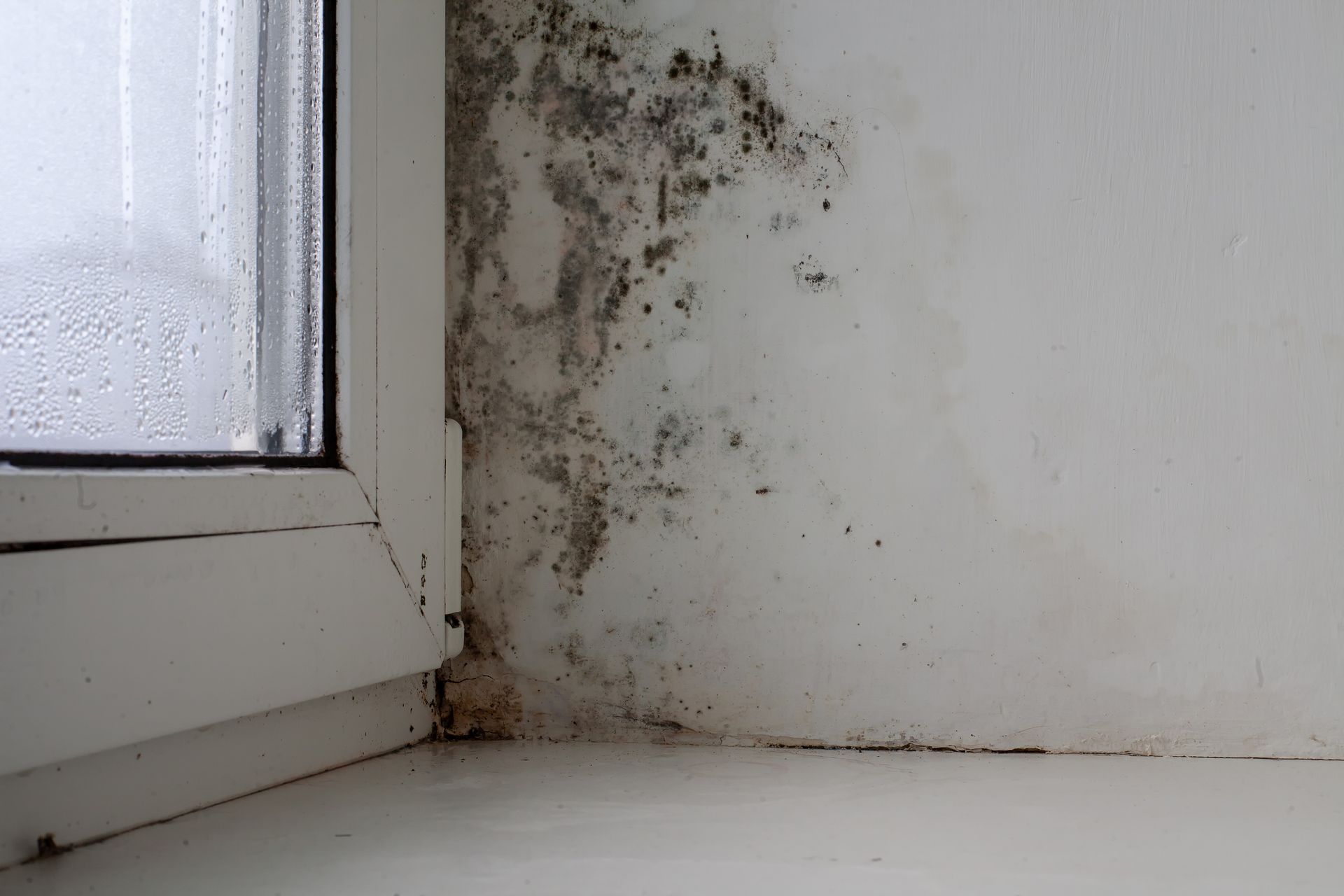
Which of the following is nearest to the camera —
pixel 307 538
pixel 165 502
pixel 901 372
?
pixel 165 502

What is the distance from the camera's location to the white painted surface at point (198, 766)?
2.08 feet

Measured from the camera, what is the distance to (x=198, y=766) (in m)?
0.76

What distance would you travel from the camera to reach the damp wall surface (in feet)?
3.20

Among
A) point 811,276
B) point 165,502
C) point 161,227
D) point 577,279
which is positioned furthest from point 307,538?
point 811,276

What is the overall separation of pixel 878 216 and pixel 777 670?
52 centimetres

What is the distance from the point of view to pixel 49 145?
2.13ft

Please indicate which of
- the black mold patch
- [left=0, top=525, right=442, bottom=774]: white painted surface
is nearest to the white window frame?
[left=0, top=525, right=442, bottom=774]: white painted surface

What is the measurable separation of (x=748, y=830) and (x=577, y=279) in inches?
24.2

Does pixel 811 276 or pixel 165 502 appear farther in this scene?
pixel 811 276

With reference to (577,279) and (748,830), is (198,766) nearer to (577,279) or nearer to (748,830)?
(748,830)

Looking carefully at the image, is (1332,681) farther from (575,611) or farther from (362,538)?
(362,538)

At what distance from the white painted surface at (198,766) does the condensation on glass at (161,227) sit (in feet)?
0.77

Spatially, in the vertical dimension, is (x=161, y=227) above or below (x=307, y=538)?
above

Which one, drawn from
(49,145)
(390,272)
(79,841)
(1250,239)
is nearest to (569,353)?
(390,272)
